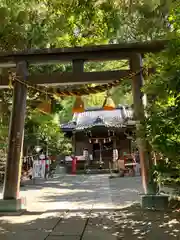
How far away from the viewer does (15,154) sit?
19.3ft

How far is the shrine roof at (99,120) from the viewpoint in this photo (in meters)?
18.8

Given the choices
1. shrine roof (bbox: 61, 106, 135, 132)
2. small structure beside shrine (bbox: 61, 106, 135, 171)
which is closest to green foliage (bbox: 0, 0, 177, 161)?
shrine roof (bbox: 61, 106, 135, 132)

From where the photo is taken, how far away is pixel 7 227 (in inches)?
181

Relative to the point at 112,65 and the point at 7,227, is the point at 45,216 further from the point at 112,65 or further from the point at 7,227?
the point at 112,65

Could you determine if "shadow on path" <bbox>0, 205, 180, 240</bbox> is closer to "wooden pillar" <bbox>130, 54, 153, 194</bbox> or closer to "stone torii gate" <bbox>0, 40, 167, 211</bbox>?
"wooden pillar" <bbox>130, 54, 153, 194</bbox>

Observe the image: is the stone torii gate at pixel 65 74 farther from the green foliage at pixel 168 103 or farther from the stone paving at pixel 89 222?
the green foliage at pixel 168 103

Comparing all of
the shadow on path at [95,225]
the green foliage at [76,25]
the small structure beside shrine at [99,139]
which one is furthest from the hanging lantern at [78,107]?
the small structure beside shrine at [99,139]

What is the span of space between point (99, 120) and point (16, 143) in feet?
45.3

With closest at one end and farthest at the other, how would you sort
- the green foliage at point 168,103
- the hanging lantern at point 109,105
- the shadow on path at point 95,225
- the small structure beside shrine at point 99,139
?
1. the green foliage at point 168,103
2. the shadow on path at point 95,225
3. the hanging lantern at point 109,105
4. the small structure beside shrine at point 99,139

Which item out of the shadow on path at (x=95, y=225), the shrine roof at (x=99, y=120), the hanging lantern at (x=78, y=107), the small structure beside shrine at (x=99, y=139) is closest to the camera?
the shadow on path at (x=95, y=225)

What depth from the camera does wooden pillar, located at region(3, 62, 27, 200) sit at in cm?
581

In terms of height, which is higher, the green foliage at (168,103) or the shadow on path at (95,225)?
the green foliage at (168,103)

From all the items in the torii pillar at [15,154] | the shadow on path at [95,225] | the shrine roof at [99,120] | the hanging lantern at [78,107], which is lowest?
Answer: the shadow on path at [95,225]

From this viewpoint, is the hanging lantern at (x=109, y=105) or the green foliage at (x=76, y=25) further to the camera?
the hanging lantern at (x=109, y=105)
